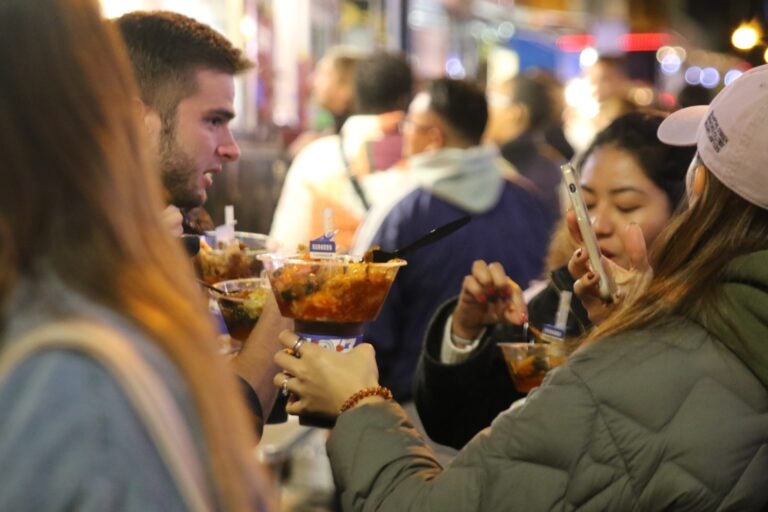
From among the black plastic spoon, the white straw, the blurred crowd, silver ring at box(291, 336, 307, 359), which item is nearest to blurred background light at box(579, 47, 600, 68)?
the blurred crowd

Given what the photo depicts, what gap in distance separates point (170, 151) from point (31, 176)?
1.95m

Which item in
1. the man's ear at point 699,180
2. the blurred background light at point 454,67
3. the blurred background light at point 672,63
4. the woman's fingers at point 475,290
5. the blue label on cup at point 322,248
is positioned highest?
the man's ear at point 699,180

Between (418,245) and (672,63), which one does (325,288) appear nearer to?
(418,245)

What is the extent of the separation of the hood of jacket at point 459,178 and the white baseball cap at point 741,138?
2979 millimetres

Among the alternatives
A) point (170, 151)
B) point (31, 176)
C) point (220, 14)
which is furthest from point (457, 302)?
point (220, 14)

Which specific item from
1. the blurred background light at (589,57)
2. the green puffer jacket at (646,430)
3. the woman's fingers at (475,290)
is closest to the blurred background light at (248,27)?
the blurred background light at (589,57)

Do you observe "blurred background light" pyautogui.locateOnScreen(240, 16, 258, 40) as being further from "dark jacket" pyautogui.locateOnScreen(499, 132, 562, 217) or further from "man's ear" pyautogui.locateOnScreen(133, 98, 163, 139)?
"man's ear" pyautogui.locateOnScreen(133, 98, 163, 139)

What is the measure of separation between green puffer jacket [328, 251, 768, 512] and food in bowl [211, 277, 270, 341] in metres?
0.82

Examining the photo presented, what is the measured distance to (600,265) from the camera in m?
2.81

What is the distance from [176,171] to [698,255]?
146 centimetres

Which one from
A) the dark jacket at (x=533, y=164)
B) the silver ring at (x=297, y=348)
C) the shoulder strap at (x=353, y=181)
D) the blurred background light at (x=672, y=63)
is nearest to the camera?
the silver ring at (x=297, y=348)

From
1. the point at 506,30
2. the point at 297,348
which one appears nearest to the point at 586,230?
the point at 297,348

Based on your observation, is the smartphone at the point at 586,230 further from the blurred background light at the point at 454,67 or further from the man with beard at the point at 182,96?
the blurred background light at the point at 454,67

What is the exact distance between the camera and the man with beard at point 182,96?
319cm
